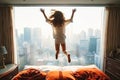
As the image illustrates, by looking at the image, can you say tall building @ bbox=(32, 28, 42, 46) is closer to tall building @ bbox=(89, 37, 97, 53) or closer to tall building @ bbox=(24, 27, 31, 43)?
tall building @ bbox=(24, 27, 31, 43)

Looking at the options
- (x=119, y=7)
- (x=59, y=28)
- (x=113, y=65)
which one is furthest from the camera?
(x=119, y=7)

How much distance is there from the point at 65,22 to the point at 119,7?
2.27m

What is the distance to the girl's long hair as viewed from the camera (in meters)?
2.62

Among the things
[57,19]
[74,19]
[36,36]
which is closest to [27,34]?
[36,36]

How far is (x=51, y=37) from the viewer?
14.6ft

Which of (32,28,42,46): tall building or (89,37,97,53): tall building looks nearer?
(32,28,42,46): tall building

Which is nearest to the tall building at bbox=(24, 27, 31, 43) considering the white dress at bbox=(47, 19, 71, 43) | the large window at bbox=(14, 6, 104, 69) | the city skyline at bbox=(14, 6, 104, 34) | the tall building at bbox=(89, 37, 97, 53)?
the large window at bbox=(14, 6, 104, 69)

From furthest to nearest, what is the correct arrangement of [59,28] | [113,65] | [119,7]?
[119,7] < [113,65] < [59,28]

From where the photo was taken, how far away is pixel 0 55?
4188mm

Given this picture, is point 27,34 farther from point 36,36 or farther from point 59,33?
point 59,33

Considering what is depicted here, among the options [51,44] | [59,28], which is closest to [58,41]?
[59,28]

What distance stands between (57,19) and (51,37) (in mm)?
1826

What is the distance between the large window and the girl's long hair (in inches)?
66.5

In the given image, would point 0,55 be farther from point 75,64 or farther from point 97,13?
point 97,13
